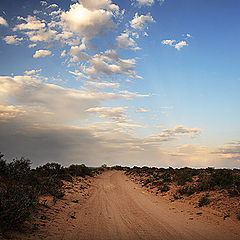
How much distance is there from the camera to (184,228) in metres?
8.22

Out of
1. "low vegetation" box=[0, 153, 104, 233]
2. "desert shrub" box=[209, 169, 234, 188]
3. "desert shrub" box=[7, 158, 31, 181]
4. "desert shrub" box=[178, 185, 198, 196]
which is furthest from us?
"desert shrub" box=[178, 185, 198, 196]

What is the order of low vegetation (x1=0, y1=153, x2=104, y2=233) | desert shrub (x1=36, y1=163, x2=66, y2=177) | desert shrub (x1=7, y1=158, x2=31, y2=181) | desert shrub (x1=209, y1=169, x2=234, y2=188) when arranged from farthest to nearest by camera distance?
desert shrub (x1=36, y1=163, x2=66, y2=177), desert shrub (x1=209, y1=169, x2=234, y2=188), desert shrub (x1=7, y1=158, x2=31, y2=181), low vegetation (x1=0, y1=153, x2=104, y2=233)

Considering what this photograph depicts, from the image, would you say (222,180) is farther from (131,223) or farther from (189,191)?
(131,223)

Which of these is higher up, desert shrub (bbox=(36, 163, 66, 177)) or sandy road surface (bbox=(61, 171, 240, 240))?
desert shrub (bbox=(36, 163, 66, 177))

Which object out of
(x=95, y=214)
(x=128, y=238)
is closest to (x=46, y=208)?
(x=95, y=214)

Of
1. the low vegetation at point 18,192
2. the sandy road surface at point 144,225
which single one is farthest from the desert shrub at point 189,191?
the low vegetation at point 18,192

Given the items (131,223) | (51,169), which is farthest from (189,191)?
(51,169)

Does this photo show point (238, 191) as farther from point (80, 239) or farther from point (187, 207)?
point (80, 239)

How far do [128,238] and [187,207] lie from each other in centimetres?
638

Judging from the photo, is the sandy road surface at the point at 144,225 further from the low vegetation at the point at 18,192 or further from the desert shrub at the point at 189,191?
the desert shrub at the point at 189,191

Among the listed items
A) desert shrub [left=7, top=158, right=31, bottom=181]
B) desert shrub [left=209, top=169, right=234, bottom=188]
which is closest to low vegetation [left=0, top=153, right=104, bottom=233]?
desert shrub [left=7, top=158, right=31, bottom=181]

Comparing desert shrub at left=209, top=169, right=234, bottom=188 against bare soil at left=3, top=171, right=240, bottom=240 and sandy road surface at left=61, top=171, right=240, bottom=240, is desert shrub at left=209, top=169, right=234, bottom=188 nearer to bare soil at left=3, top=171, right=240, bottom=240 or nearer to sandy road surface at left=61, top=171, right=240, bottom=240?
bare soil at left=3, top=171, right=240, bottom=240

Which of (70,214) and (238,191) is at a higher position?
(238,191)

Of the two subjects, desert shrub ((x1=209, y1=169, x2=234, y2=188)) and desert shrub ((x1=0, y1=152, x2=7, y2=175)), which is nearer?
desert shrub ((x1=0, y1=152, x2=7, y2=175))
